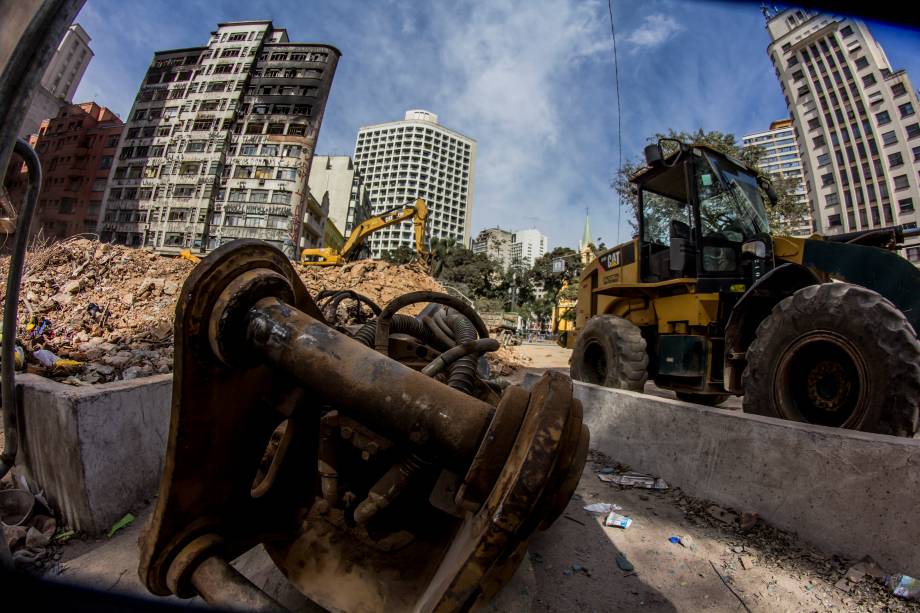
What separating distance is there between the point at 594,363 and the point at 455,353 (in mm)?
4458

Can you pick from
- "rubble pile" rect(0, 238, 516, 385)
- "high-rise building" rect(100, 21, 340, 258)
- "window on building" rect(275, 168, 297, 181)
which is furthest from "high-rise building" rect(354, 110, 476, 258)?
"rubble pile" rect(0, 238, 516, 385)

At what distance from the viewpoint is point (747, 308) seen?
12.0 feet

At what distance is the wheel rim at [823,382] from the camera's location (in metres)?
2.48

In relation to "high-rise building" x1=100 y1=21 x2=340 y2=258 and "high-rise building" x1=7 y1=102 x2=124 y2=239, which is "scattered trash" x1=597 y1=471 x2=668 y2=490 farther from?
"high-rise building" x1=100 y1=21 x2=340 y2=258

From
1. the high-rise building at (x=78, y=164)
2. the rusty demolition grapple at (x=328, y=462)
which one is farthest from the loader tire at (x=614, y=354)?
the high-rise building at (x=78, y=164)

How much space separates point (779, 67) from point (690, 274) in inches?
251

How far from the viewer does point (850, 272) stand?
3510 mm

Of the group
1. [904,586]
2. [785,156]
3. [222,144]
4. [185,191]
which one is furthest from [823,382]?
[785,156]

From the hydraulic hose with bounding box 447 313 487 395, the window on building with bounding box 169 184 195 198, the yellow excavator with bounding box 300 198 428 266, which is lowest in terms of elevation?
the hydraulic hose with bounding box 447 313 487 395

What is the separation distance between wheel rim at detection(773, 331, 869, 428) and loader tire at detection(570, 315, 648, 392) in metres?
1.89

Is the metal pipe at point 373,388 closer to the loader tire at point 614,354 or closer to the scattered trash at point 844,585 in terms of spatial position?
the scattered trash at point 844,585

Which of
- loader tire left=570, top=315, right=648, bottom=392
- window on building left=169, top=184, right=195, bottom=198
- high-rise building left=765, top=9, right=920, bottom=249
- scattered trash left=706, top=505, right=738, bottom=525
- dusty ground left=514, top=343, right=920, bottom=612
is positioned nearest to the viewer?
dusty ground left=514, top=343, right=920, bottom=612

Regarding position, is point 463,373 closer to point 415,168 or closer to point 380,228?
point 380,228

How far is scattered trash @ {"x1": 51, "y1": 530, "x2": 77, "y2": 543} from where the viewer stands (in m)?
1.99
